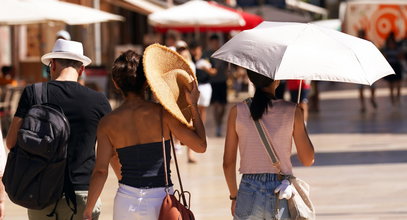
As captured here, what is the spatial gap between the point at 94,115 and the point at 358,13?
3288 cm

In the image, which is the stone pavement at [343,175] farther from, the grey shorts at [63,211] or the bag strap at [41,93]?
the bag strap at [41,93]

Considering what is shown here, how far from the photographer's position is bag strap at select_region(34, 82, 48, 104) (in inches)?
237

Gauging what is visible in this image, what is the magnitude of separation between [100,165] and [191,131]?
1.69ft

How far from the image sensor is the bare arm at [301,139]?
229 inches

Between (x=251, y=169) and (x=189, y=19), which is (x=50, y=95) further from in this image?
(x=189, y=19)

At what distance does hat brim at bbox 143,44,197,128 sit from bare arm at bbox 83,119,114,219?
0.38 meters

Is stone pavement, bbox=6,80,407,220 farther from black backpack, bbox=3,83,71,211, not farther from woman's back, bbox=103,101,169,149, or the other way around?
woman's back, bbox=103,101,169,149

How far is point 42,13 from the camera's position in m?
16.3

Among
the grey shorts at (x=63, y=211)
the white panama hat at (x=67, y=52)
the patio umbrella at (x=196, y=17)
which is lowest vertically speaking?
the patio umbrella at (x=196, y=17)

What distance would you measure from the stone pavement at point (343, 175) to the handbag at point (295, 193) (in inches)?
171

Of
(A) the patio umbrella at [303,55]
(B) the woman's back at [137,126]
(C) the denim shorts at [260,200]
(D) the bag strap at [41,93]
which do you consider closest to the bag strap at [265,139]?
(C) the denim shorts at [260,200]

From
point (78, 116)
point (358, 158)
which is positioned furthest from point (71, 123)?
point (358, 158)

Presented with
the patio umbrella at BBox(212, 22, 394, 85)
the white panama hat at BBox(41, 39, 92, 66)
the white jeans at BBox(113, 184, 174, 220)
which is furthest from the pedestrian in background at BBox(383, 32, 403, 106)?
the white jeans at BBox(113, 184, 174, 220)

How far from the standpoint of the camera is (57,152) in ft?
19.0
